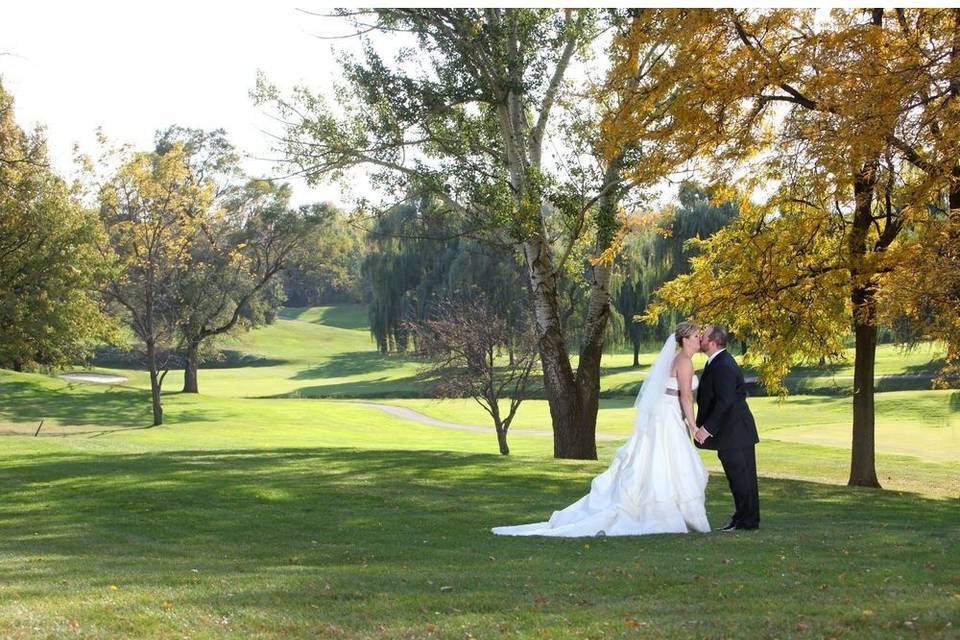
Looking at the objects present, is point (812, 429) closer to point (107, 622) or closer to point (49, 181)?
point (49, 181)

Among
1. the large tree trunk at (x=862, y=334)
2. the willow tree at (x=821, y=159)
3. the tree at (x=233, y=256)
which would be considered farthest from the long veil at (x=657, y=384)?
the tree at (x=233, y=256)

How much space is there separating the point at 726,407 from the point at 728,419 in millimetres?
154

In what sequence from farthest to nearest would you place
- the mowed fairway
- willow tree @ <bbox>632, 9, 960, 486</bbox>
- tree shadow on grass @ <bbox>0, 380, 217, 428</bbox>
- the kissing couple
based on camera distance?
tree shadow on grass @ <bbox>0, 380, 217, 428</bbox> < willow tree @ <bbox>632, 9, 960, 486</bbox> < the kissing couple < the mowed fairway

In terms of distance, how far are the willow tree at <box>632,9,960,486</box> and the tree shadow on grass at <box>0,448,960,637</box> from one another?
3.29m

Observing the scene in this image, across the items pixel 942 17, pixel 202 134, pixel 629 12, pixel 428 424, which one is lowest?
pixel 428 424

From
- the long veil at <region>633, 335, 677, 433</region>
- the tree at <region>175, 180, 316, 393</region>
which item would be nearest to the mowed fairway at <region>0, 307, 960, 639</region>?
the long veil at <region>633, 335, 677, 433</region>

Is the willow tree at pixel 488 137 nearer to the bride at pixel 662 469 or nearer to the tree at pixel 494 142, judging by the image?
the tree at pixel 494 142

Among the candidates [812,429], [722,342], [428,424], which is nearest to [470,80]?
[722,342]

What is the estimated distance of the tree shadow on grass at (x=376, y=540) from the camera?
7.68m

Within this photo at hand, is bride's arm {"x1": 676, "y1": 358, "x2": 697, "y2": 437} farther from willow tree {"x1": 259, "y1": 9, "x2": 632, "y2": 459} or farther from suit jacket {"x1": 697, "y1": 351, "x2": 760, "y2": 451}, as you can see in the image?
willow tree {"x1": 259, "y1": 9, "x2": 632, "y2": 459}

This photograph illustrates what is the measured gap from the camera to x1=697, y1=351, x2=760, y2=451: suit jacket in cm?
1152

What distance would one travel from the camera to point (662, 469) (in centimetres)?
1182

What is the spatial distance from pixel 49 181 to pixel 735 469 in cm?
2941

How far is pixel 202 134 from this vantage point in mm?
58906
